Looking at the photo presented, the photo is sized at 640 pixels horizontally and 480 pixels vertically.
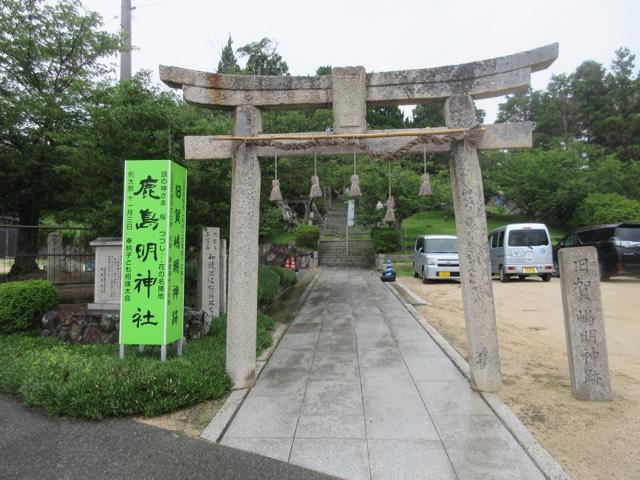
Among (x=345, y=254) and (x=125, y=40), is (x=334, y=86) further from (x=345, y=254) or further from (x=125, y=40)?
(x=345, y=254)

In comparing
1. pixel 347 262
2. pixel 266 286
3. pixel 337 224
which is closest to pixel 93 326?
pixel 266 286

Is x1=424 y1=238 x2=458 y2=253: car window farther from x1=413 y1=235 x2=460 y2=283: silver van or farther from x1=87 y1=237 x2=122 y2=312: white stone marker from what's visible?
x1=87 y1=237 x2=122 y2=312: white stone marker

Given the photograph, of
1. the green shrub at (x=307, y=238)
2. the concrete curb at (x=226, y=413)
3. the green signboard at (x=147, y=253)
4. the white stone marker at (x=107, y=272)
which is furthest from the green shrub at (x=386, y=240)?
the green signboard at (x=147, y=253)

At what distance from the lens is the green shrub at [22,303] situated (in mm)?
7109

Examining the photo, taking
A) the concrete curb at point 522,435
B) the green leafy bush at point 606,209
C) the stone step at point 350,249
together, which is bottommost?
the concrete curb at point 522,435

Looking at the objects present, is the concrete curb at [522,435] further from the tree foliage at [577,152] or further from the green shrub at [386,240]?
the tree foliage at [577,152]

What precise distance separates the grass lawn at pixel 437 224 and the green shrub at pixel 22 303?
22557mm

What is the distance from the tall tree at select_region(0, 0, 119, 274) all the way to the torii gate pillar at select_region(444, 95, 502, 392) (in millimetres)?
10817

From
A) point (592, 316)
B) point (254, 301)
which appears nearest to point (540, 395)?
point (592, 316)

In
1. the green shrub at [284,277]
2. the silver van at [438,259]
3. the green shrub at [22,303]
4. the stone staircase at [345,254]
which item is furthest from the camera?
the stone staircase at [345,254]

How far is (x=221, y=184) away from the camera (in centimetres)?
862

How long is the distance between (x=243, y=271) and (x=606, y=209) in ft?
84.6

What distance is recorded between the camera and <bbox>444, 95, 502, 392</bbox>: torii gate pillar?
4973 millimetres

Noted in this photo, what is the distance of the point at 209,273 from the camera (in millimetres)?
7965
